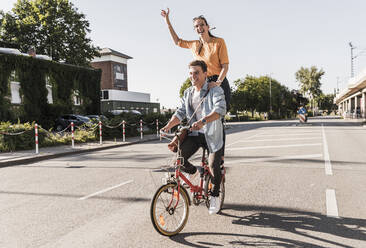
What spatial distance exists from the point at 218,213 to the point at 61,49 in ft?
111

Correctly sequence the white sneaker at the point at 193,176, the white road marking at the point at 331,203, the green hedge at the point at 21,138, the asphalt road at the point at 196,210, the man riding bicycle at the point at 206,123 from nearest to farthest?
1. the asphalt road at the point at 196,210
2. the man riding bicycle at the point at 206,123
3. the white sneaker at the point at 193,176
4. the white road marking at the point at 331,203
5. the green hedge at the point at 21,138

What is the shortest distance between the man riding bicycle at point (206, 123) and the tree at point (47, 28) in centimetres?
3259

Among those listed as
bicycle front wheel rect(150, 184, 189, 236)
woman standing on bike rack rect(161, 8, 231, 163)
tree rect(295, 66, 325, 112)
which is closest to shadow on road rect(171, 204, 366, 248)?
bicycle front wheel rect(150, 184, 189, 236)

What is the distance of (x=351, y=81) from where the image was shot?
40.8 metres

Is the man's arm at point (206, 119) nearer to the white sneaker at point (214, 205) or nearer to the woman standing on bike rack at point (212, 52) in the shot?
the woman standing on bike rack at point (212, 52)

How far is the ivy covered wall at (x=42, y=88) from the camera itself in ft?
84.3

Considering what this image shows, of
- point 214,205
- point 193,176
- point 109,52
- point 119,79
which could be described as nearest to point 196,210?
point 214,205

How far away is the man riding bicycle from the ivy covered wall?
25092 millimetres

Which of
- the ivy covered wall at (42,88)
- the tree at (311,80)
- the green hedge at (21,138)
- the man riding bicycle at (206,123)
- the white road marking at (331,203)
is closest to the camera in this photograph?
the man riding bicycle at (206,123)

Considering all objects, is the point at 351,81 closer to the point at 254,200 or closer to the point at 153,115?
the point at 153,115

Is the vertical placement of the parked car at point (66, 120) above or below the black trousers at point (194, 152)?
above

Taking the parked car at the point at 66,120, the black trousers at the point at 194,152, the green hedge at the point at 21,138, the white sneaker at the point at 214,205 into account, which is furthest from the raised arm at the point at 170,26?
the parked car at the point at 66,120

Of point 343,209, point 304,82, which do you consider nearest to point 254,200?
point 343,209

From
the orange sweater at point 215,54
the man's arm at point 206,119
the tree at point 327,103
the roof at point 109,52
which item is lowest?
the man's arm at point 206,119
